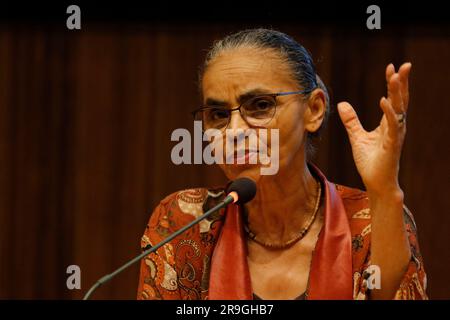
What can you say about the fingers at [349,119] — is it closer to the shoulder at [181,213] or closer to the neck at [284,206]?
the neck at [284,206]

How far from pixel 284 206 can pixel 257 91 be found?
33cm

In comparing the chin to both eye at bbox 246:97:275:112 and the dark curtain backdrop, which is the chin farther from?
the dark curtain backdrop

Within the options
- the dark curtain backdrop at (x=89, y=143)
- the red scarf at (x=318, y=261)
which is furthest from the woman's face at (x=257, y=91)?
the dark curtain backdrop at (x=89, y=143)

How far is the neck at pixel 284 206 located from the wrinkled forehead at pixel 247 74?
0.74ft

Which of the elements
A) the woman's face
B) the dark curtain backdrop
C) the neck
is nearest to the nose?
the woman's face

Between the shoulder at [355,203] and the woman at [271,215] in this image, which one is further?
the shoulder at [355,203]

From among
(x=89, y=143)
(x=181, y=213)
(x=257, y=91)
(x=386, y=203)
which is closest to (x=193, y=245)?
(x=181, y=213)

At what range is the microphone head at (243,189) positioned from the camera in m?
1.43

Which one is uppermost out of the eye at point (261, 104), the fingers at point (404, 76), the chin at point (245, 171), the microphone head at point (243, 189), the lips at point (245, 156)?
the fingers at point (404, 76)

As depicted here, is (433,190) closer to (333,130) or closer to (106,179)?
(333,130)

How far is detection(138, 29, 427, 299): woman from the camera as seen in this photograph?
1.65 meters

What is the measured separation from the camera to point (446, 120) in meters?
2.77

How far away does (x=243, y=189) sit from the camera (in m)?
1.44

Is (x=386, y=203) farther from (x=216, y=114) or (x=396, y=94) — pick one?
(x=216, y=114)
